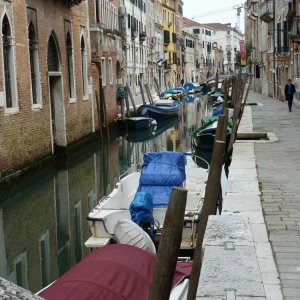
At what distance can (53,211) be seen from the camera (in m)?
9.11

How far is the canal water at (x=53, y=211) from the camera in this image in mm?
6607

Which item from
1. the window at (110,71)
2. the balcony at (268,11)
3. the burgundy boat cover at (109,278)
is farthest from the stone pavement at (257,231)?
the balcony at (268,11)

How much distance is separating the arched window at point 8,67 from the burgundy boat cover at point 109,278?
24.5ft

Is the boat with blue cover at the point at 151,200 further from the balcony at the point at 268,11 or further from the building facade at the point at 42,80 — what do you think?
the balcony at the point at 268,11

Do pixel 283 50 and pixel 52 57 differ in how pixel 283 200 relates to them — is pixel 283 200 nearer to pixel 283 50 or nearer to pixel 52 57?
pixel 52 57

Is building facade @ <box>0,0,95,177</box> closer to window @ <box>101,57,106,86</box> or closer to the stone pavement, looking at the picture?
window @ <box>101,57,106,86</box>

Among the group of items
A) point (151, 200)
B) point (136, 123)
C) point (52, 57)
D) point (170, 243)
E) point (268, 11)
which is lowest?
point (136, 123)

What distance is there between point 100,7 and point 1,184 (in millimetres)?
13435

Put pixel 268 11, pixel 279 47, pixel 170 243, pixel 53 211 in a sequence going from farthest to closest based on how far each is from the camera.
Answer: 1. pixel 268 11
2. pixel 279 47
3. pixel 53 211
4. pixel 170 243

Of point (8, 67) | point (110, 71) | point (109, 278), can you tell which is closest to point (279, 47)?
point (110, 71)

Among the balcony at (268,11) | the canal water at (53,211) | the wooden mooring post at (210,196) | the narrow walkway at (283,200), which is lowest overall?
the canal water at (53,211)

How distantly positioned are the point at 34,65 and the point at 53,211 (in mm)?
4933

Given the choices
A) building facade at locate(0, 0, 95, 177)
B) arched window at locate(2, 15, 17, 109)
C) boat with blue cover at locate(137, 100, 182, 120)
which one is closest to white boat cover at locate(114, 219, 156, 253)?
building facade at locate(0, 0, 95, 177)

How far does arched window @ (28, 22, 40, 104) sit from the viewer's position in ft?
41.9
